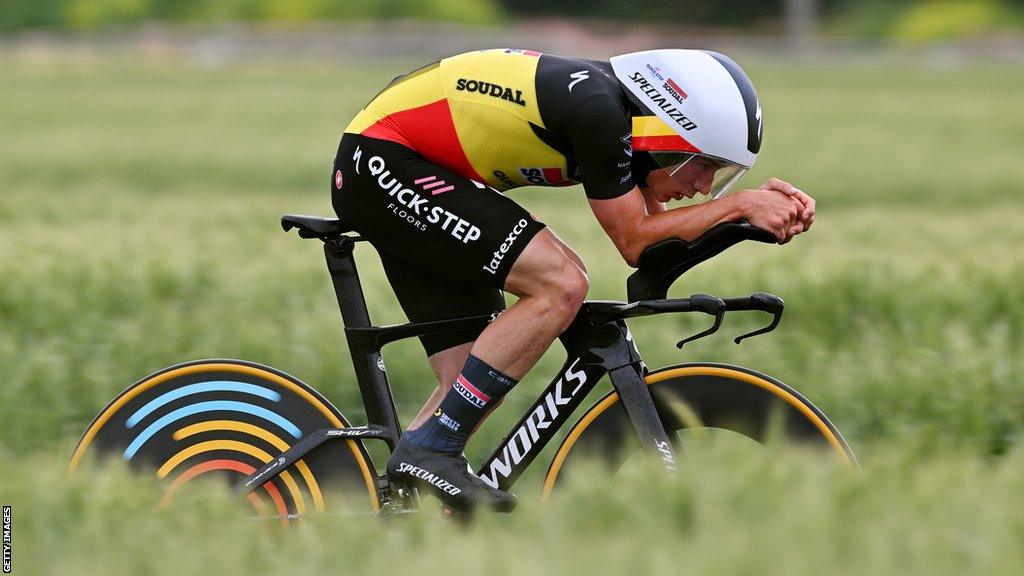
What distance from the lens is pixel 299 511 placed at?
13.9 feet

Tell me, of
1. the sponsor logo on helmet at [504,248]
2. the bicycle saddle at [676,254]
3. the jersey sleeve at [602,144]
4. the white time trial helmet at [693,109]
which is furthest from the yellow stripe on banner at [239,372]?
the white time trial helmet at [693,109]

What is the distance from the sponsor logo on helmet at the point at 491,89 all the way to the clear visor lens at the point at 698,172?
422 mm

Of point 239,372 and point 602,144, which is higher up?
point 602,144

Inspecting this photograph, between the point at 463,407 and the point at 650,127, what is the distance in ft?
3.24

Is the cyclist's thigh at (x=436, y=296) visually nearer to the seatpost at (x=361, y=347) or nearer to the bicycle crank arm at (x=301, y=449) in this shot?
the seatpost at (x=361, y=347)

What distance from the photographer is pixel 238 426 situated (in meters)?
4.26

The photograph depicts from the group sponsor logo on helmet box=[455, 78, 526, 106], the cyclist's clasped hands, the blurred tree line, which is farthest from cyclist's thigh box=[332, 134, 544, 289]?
the blurred tree line

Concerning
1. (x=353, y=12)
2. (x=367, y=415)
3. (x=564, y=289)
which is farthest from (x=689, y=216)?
(x=353, y=12)

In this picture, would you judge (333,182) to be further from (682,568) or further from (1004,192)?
(1004,192)

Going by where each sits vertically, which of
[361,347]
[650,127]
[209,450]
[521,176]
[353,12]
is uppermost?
[650,127]

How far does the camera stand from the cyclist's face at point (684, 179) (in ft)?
12.8

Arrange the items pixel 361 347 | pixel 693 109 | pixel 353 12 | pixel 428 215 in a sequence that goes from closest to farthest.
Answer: pixel 693 109, pixel 428 215, pixel 361 347, pixel 353 12

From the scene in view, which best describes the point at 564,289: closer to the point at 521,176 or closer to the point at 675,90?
the point at 521,176

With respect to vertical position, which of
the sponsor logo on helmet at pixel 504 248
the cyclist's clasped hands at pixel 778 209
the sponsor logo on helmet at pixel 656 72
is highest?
the sponsor logo on helmet at pixel 656 72
